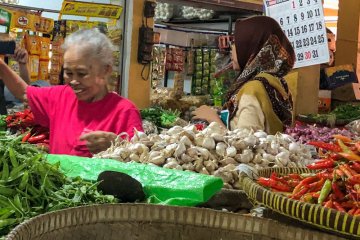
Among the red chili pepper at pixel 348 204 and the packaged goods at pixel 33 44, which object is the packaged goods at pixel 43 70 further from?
the red chili pepper at pixel 348 204

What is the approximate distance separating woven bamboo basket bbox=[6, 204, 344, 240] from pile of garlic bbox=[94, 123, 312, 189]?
84 centimetres

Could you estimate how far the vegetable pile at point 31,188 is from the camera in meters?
1.68

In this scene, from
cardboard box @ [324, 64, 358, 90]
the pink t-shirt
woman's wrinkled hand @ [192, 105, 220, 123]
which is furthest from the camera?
cardboard box @ [324, 64, 358, 90]

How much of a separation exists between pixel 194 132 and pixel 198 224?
1274 millimetres

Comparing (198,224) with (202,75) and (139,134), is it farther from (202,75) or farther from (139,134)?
(202,75)

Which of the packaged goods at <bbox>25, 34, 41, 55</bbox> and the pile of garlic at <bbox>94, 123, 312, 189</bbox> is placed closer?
the pile of garlic at <bbox>94, 123, 312, 189</bbox>

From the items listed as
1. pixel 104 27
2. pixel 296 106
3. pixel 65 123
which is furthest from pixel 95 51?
pixel 296 106

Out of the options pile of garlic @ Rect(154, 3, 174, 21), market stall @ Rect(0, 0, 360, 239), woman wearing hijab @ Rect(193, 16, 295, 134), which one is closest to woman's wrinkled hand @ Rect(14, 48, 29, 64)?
woman wearing hijab @ Rect(193, 16, 295, 134)

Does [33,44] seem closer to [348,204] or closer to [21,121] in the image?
[21,121]

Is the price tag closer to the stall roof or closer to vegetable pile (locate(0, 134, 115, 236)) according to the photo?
the stall roof

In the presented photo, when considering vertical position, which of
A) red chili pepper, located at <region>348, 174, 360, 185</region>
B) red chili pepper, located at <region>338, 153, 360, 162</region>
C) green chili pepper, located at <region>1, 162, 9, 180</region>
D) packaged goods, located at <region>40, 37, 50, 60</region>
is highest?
packaged goods, located at <region>40, 37, 50, 60</region>

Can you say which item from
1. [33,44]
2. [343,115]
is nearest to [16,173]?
[33,44]

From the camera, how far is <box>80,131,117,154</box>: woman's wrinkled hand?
3.00 meters

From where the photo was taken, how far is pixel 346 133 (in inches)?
210
